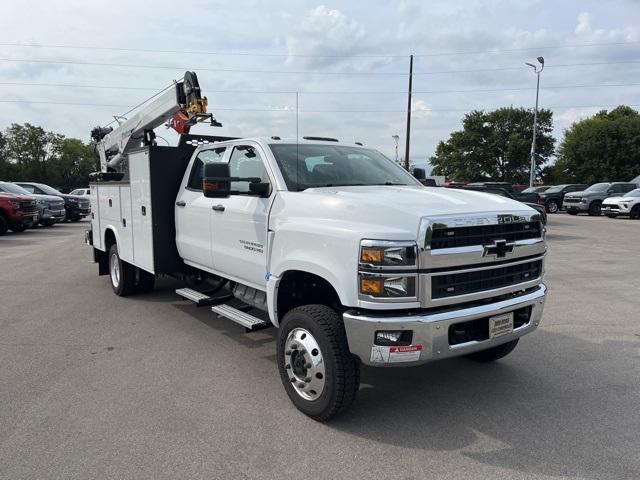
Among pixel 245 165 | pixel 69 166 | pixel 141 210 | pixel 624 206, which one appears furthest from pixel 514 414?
pixel 69 166

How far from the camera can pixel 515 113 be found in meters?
65.6

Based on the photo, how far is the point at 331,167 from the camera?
15.9 feet

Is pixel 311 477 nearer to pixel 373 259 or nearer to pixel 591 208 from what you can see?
pixel 373 259

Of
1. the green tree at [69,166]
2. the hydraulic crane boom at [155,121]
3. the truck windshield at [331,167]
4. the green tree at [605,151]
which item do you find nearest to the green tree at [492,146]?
the green tree at [605,151]

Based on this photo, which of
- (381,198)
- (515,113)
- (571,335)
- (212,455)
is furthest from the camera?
(515,113)

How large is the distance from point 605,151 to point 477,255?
57309mm

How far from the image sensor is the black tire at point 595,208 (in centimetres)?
2745

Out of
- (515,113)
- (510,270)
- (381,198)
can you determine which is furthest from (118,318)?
(515,113)

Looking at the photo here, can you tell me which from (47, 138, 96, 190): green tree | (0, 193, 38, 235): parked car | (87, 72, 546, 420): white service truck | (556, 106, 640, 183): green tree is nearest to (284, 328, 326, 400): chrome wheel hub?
(87, 72, 546, 420): white service truck

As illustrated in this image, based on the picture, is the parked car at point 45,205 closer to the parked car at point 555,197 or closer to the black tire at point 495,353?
the black tire at point 495,353

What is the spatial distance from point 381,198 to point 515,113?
6786 centimetres

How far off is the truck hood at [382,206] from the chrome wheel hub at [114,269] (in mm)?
4374

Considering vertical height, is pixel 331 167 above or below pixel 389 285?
above

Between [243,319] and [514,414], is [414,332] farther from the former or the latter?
[243,319]
